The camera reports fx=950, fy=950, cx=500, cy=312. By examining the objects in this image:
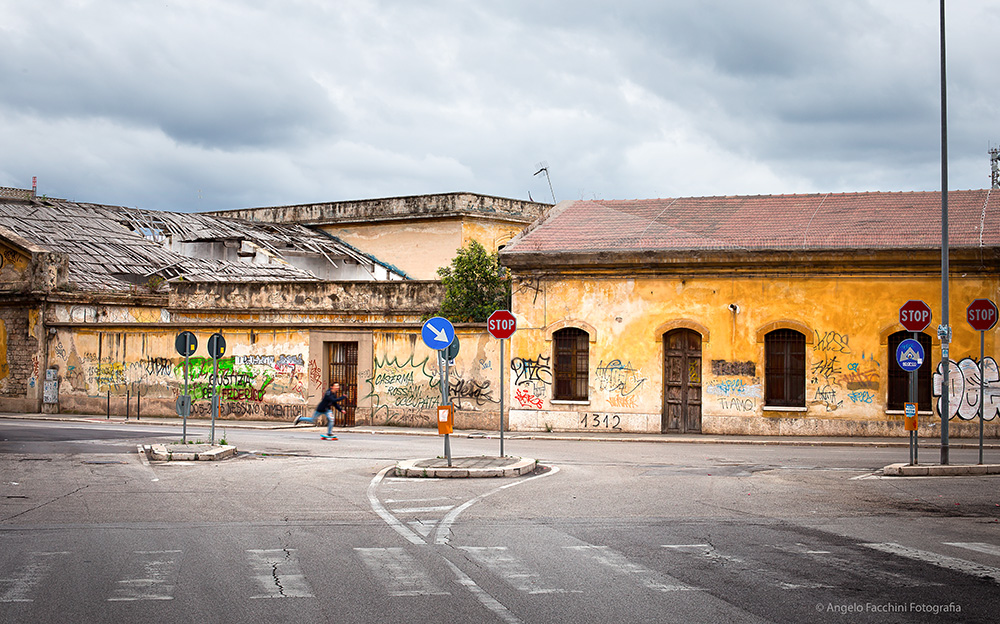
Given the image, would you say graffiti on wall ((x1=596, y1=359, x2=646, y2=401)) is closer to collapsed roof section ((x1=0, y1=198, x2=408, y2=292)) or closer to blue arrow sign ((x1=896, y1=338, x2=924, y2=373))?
blue arrow sign ((x1=896, y1=338, x2=924, y2=373))

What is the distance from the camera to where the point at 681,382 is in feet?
83.9

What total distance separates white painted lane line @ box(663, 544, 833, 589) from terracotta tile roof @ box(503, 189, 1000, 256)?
54.9 feet

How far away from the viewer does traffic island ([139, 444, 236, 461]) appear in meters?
18.3

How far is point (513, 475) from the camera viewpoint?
15883 millimetres

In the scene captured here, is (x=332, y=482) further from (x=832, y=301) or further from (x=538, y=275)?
(x=832, y=301)

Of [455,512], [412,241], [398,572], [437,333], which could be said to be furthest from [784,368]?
[412,241]

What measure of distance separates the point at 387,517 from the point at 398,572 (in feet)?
10.6

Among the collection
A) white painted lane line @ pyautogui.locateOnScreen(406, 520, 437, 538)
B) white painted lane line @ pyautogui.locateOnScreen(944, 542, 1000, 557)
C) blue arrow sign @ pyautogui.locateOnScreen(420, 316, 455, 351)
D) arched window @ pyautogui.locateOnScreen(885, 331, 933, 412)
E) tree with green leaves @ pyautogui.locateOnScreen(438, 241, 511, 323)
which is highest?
tree with green leaves @ pyautogui.locateOnScreen(438, 241, 511, 323)

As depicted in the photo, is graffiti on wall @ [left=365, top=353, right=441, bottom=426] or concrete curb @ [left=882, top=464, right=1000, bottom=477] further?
graffiti on wall @ [left=365, top=353, right=441, bottom=426]

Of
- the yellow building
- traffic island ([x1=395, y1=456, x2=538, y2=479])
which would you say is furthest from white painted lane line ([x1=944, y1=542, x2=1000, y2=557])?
the yellow building

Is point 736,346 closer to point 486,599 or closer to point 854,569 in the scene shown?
point 854,569

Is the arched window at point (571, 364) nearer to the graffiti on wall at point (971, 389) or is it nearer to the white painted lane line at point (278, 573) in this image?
the graffiti on wall at point (971, 389)

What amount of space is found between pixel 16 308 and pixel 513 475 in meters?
24.3

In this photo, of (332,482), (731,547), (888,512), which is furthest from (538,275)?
(731,547)
